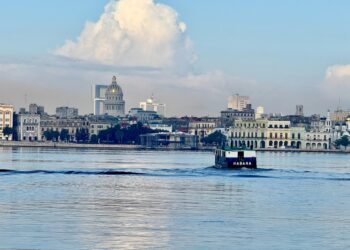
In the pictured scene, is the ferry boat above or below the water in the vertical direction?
above

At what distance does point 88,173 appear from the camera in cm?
8962

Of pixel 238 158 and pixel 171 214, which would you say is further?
pixel 238 158

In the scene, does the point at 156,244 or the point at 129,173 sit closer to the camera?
the point at 156,244

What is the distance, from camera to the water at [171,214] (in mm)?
39719

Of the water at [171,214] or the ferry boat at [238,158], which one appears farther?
the ferry boat at [238,158]

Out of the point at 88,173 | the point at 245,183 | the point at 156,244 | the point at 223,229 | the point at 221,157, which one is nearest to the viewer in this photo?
the point at 156,244

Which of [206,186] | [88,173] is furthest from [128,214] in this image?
[88,173]

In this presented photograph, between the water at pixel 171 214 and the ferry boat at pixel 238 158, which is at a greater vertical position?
the ferry boat at pixel 238 158

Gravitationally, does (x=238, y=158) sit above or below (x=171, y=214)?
above

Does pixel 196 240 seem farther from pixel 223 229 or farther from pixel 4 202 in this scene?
pixel 4 202

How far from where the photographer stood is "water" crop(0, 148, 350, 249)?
1564 inches

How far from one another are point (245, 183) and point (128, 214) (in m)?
28.0

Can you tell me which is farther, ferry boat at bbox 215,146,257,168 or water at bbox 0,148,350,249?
ferry boat at bbox 215,146,257,168

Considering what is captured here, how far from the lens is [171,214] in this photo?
48812mm
